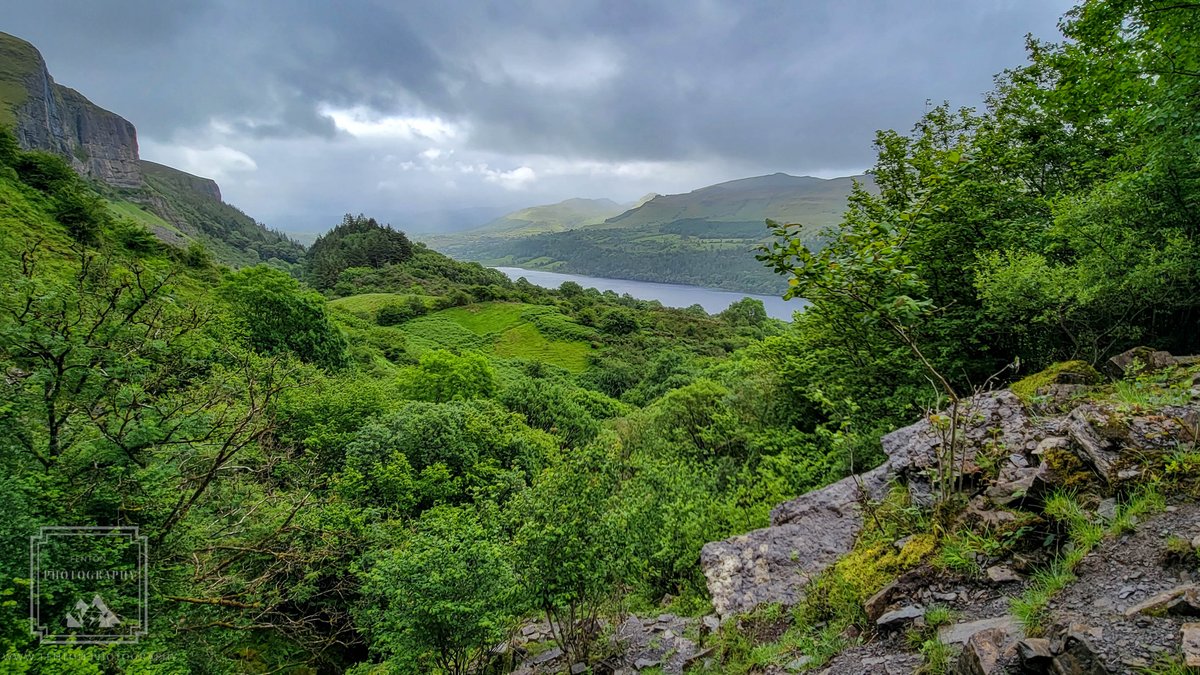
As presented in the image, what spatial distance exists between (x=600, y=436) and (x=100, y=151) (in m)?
271

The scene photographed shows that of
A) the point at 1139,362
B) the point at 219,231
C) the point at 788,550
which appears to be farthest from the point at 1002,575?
the point at 219,231

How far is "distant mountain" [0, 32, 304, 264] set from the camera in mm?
133375

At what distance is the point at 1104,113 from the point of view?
32.5 feet

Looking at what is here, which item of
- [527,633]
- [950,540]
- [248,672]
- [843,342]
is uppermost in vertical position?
[843,342]

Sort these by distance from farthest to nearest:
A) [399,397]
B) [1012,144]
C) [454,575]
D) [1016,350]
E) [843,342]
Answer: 1. [399,397]
2. [1012,144]
3. [843,342]
4. [1016,350]
5. [454,575]

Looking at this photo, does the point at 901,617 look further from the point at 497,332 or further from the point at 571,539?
the point at 497,332

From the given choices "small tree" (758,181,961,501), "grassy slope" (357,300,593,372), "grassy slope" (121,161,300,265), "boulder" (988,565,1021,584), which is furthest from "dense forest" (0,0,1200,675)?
"grassy slope" (121,161,300,265)

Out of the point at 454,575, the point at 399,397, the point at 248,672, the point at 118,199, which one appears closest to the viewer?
the point at 454,575

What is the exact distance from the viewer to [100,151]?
182 meters

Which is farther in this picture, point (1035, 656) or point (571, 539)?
point (571, 539)

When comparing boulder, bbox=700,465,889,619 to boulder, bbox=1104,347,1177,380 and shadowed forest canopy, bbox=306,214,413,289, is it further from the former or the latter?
shadowed forest canopy, bbox=306,214,413,289

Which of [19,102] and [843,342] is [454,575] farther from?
[19,102]

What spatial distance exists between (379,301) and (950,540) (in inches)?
3630

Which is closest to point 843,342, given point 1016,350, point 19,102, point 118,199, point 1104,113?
point 1016,350
